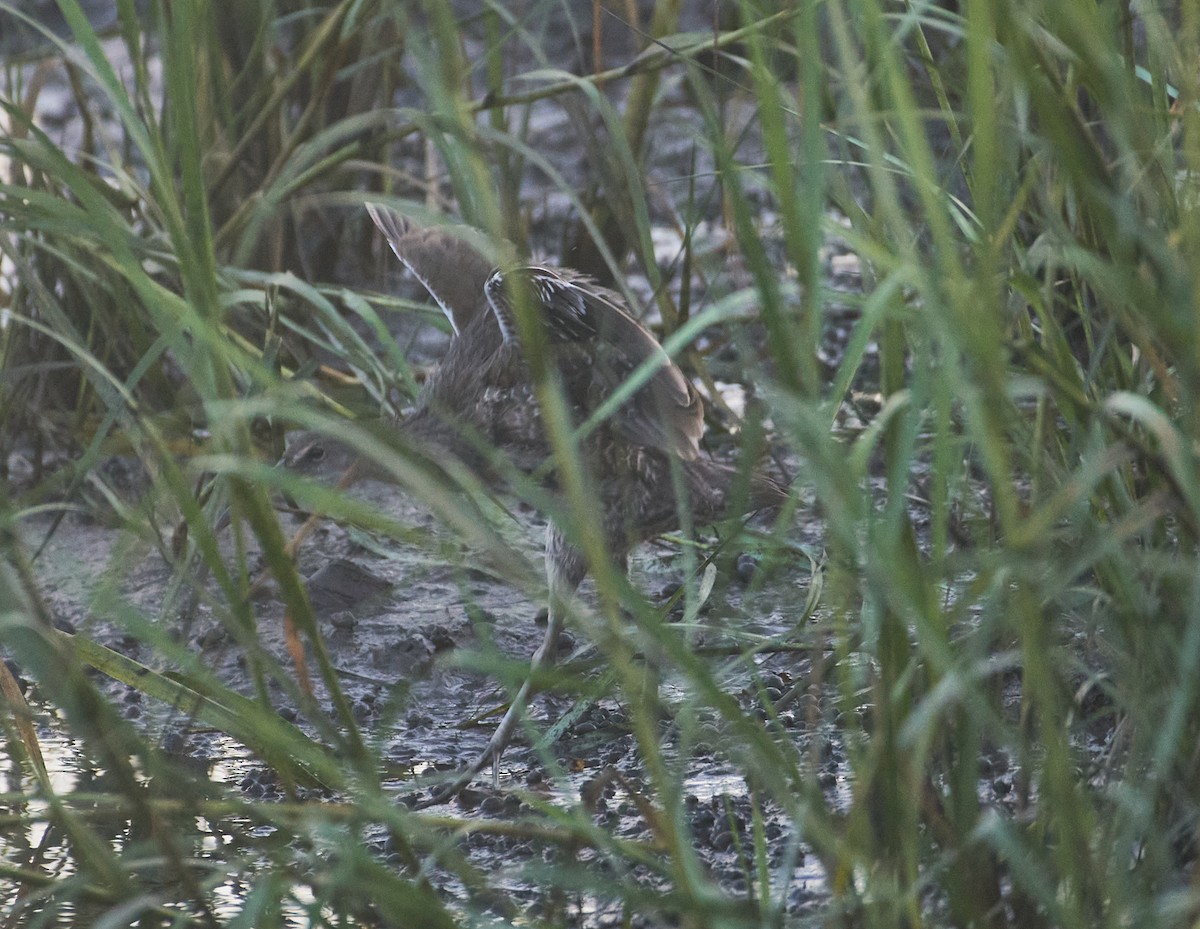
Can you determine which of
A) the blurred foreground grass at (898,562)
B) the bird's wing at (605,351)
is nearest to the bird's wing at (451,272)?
the bird's wing at (605,351)

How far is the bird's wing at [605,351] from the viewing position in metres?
3.27

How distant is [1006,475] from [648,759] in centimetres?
46

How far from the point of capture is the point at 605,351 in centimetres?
323

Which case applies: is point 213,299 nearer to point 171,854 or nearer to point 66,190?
point 171,854

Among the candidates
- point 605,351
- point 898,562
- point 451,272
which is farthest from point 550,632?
point 898,562

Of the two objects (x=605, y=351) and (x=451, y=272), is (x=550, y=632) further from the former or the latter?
(x=451, y=272)

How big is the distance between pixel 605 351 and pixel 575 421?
27cm

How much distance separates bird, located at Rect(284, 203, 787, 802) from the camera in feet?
10.7

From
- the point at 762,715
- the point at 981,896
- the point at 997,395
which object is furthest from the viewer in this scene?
the point at 762,715

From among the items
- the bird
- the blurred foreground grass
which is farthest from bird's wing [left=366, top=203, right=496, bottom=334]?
the blurred foreground grass

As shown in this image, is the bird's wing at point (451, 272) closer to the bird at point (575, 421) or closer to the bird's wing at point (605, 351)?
the bird at point (575, 421)

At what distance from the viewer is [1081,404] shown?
1804 millimetres

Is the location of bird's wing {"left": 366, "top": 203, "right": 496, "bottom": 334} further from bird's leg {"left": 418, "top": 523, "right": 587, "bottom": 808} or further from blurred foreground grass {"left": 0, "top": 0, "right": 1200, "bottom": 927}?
blurred foreground grass {"left": 0, "top": 0, "right": 1200, "bottom": 927}

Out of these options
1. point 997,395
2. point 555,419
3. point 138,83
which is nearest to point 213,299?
point 555,419
